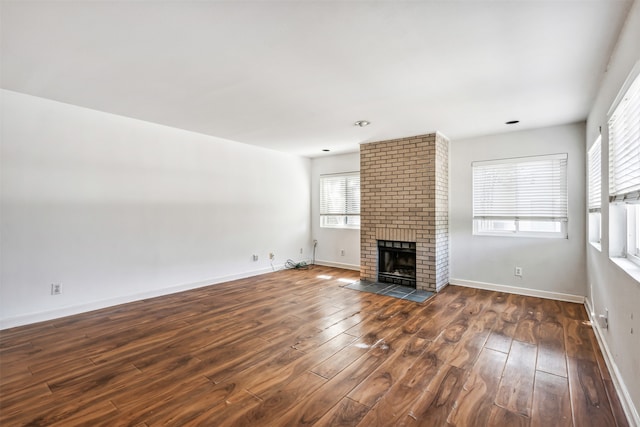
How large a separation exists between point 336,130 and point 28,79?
340 centimetres

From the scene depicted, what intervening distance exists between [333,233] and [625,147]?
191 inches

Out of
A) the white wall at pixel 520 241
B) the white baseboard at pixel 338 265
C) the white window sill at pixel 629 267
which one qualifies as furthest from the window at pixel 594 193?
the white baseboard at pixel 338 265

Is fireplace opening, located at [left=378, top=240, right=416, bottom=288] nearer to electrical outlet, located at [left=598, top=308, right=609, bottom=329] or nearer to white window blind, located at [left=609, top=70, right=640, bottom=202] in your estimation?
electrical outlet, located at [left=598, top=308, right=609, bottom=329]

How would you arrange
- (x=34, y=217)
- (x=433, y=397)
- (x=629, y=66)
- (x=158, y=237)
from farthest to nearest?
(x=158, y=237) < (x=34, y=217) < (x=433, y=397) < (x=629, y=66)

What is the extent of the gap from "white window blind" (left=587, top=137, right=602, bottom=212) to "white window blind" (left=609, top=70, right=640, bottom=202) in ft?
2.79

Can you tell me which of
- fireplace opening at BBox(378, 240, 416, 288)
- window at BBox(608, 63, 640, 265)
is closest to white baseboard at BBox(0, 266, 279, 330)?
fireplace opening at BBox(378, 240, 416, 288)

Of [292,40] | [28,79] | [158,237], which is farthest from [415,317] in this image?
[28,79]

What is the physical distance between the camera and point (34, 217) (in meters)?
3.19

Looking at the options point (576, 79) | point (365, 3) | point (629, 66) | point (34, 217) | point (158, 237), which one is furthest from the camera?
point (158, 237)

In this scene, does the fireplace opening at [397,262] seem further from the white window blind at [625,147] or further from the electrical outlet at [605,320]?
the white window blind at [625,147]

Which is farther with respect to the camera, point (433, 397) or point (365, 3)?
point (433, 397)

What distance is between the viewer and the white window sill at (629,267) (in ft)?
5.62

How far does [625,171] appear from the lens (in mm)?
1982

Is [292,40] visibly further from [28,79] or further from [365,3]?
[28,79]
